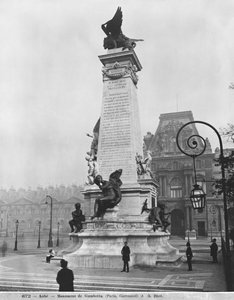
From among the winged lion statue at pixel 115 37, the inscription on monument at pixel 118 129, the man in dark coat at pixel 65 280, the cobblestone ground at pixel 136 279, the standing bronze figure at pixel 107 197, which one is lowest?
the cobblestone ground at pixel 136 279

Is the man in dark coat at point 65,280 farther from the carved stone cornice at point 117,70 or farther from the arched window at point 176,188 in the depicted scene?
the arched window at point 176,188

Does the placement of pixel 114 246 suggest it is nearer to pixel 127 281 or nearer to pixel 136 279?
pixel 136 279

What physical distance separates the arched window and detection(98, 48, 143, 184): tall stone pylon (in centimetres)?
4795

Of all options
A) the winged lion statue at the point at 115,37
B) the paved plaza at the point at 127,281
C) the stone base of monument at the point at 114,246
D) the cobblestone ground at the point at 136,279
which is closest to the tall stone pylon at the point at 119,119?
the winged lion statue at the point at 115,37

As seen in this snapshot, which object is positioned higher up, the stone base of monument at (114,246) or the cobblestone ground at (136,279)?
the stone base of monument at (114,246)

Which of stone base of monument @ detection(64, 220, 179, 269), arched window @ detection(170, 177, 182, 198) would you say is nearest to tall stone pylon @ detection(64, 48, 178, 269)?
stone base of monument @ detection(64, 220, 179, 269)

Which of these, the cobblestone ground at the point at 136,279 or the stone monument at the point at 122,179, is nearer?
the cobblestone ground at the point at 136,279

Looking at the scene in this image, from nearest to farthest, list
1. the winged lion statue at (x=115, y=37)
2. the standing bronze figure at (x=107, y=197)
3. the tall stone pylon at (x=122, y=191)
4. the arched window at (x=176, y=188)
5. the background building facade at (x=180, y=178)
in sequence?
the tall stone pylon at (x=122, y=191) → the standing bronze figure at (x=107, y=197) → the winged lion statue at (x=115, y=37) → the background building facade at (x=180, y=178) → the arched window at (x=176, y=188)

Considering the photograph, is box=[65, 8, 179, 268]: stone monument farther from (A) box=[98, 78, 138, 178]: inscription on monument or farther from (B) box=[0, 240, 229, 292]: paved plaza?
(B) box=[0, 240, 229, 292]: paved plaza

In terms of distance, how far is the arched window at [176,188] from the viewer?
224ft

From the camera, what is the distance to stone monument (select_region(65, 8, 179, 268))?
1669 centimetres

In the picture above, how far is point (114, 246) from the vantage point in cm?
1673

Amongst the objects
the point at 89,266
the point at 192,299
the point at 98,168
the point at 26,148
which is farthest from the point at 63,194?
the point at 192,299

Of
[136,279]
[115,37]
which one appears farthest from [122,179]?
[115,37]
